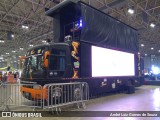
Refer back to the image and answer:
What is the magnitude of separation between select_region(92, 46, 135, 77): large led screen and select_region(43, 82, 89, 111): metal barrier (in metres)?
1.29

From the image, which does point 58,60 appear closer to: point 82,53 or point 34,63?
point 34,63

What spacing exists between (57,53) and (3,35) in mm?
18152

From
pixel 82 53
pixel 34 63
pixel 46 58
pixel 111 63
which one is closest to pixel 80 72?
pixel 82 53

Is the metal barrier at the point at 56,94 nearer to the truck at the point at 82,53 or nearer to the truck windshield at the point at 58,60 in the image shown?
the truck at the point at 82,53

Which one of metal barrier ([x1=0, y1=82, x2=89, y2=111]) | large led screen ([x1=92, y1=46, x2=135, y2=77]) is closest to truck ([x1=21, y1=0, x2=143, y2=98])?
large led screen ([x1=92, y1=46, x2=135, y2=77])

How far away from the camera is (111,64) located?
28.5ft

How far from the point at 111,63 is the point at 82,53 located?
7.64ft

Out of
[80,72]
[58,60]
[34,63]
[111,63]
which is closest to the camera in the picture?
[58,60]

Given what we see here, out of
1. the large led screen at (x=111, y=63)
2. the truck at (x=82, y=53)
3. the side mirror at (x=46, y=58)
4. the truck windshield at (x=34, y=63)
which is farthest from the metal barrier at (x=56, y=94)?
the large led screen at (x=111, y=63)

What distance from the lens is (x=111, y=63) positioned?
869 cm

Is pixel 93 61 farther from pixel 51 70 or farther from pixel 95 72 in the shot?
pixel 51 70

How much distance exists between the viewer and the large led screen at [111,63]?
25.4ft

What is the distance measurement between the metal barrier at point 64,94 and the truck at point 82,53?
0.97 ft

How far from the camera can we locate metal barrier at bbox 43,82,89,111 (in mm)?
5422
